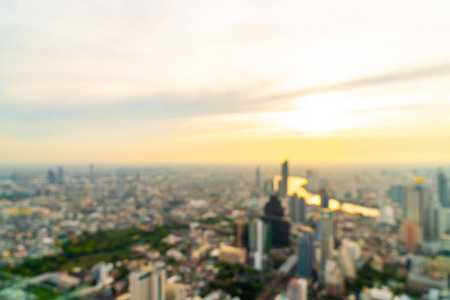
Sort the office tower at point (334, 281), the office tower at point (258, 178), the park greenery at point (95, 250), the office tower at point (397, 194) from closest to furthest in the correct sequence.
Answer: the office tower at point (334, 281) < the park greenery at point (95, 250) < the office tower at point (397, 194) < the office tower at point (258, 178)

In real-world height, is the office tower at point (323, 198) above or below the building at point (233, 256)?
above

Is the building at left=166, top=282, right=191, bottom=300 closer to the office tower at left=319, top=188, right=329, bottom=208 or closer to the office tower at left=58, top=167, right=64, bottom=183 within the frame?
the office tower at left=58, top=167, right=64, bottom=183

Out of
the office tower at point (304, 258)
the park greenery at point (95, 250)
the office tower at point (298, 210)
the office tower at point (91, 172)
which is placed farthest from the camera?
the office tower at point (298, 210)

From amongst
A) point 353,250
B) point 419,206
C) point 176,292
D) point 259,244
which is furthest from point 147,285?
point 419,206

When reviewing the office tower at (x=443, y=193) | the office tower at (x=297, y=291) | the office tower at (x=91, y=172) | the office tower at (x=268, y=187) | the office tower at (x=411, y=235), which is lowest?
the office tower at (x=297, y=291)

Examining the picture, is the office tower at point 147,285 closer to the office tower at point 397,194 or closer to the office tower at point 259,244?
the office tower at point 259,244

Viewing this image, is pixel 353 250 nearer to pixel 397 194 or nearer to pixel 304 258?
pixel 304 258

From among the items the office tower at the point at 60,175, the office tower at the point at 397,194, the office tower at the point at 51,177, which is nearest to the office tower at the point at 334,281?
the office tower at the point at 397,194

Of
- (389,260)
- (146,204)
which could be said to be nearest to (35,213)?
(146,204)
